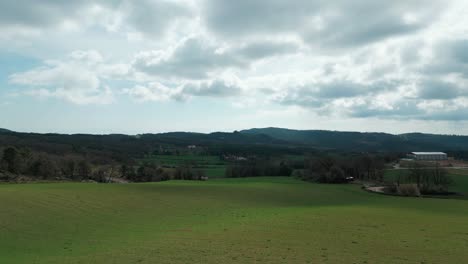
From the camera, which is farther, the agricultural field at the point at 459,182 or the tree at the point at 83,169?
the tree at the point at 83,169

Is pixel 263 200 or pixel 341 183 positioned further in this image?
pixel 341 183

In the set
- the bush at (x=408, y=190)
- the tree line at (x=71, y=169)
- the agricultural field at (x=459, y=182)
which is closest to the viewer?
the bush at (x=408, y=190)

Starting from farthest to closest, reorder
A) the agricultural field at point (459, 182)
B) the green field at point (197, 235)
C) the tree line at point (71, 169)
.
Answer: the tree line at point (71, 169) → the agricultural field at point (459, 182) → the green field at point (197, 235)

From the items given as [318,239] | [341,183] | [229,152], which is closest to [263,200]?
[318,239]

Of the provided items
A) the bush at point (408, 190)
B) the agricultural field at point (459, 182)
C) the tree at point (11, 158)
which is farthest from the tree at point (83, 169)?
the agricultural field at point (459, 182)

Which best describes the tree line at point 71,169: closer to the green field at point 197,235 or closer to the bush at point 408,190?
the green field at point 197,235

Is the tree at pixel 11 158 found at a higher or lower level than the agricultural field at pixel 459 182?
Answer: higher

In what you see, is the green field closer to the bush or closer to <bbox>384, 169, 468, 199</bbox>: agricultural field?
the bush

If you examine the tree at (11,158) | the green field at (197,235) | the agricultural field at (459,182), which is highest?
the tree at (11,158)

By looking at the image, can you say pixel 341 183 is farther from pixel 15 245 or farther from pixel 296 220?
pixel 15 245

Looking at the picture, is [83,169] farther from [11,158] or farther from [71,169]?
[11,158]

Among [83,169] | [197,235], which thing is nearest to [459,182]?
[197,235]

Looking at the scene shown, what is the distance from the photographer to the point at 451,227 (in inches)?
1282

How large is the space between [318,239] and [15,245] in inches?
751
